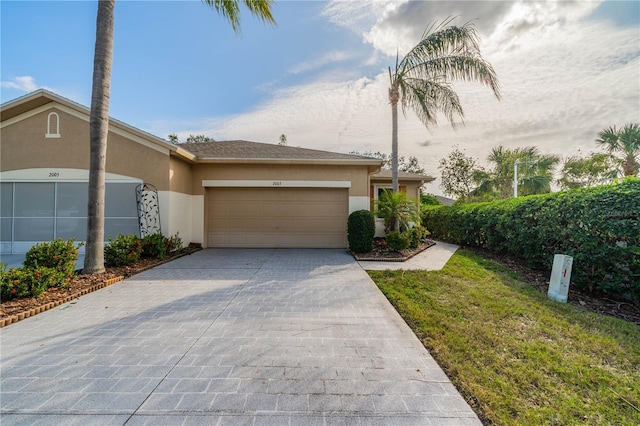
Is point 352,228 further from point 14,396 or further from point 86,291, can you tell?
point 14,396

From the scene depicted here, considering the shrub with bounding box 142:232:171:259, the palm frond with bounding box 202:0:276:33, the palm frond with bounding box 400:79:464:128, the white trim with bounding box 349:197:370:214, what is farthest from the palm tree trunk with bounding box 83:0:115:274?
the palm frond with bounding box 400:79:464:128

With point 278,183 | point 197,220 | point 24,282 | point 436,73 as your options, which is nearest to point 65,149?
point 197,220

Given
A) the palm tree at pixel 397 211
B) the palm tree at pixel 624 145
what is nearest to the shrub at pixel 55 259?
the palm tree at pixel 397 211

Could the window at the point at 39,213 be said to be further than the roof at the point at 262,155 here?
No

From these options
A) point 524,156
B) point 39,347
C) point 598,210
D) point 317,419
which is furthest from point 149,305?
point 524,156

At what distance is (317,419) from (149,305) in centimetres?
369

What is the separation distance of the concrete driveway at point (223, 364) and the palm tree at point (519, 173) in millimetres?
18996

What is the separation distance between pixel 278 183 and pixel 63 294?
652cm

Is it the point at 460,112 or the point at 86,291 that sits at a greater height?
the point at 460,112

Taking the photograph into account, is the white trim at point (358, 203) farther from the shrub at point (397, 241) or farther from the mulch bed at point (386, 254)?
the shrub at point (397, 241)

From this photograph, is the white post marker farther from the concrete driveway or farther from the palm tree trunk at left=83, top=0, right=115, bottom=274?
the palm tree trunk at left=83, top=0, right=115, bottom=274

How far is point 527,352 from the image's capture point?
289cm

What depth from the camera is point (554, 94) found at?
935 centimetres

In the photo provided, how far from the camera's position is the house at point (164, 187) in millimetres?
8430
